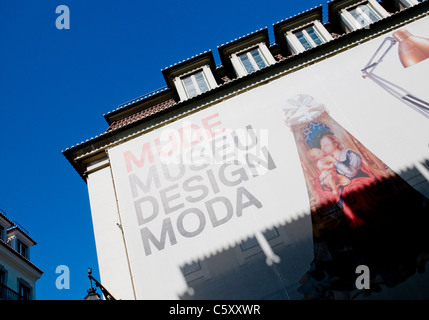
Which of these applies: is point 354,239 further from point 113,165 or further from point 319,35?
point 319,35

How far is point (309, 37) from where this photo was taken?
1611 centimetres

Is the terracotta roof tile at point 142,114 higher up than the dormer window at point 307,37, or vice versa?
the dormer window at point 307,37

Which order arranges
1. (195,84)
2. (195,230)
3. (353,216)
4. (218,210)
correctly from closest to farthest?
(353,216) → (195,230) → (218,210) → (195,84)

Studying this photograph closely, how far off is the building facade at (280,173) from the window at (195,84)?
0.09 m

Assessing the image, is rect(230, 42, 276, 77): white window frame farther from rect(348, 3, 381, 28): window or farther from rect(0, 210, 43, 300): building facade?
rect(0, 210, 43, 300): building facade

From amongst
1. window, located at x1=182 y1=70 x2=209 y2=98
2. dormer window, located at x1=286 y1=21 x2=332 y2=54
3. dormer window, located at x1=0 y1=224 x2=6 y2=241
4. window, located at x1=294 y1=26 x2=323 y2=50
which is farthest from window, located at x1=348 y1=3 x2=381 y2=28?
dormer window, located at x1=0 y1=224 x2=6 y2=241

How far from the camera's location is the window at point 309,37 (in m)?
15.8

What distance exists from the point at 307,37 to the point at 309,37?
0.10 meters

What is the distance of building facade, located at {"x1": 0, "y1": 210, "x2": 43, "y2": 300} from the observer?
18.5 m

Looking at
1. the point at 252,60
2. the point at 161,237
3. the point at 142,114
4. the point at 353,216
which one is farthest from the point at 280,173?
the point at 142,114

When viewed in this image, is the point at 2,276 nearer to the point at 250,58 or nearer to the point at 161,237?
the point at 161,237

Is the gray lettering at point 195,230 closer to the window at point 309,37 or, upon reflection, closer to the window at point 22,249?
the window at point 309,37

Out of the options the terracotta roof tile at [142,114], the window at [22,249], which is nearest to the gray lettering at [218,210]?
the terracotta roof tile at [142,114]
